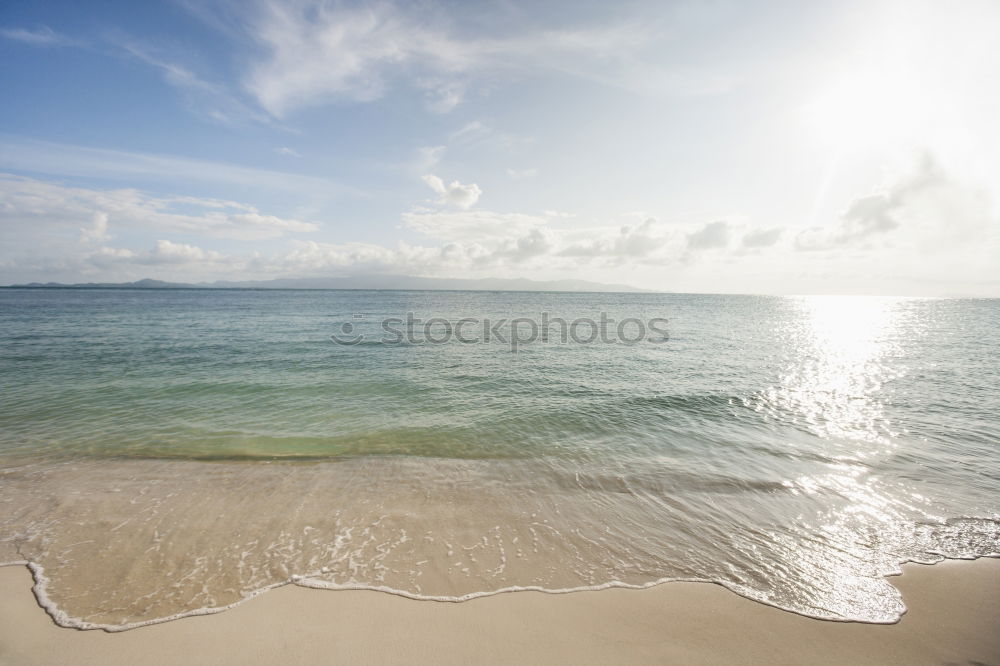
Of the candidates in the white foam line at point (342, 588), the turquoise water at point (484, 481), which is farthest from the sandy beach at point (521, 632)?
the turquoise water at point (484, 481)

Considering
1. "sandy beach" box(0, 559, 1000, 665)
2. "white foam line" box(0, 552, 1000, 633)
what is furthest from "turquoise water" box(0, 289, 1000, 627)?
"sandy beach" box(0, 559, 1000, 665)

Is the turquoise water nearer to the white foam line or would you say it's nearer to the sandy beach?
the white foam line

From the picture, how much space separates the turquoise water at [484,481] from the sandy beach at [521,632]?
0.33 metres

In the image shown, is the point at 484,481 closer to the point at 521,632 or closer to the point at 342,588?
the point at 342,588

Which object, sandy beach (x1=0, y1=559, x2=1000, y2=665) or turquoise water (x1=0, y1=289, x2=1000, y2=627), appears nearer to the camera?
sandy beach (x1=0, y1=559, x2=1000, y2=665)

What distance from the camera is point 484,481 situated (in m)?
9.40

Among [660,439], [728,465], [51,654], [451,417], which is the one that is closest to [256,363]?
[451,417]

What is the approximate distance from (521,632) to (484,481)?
A: 450 cm

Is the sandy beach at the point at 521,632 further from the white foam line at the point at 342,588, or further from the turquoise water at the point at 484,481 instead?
the turquoise water at the point at 484,481

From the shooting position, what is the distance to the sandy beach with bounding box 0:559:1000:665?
456 cm

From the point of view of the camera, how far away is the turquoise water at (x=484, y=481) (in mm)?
6152

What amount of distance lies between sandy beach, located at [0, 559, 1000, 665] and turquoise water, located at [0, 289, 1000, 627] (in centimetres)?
33

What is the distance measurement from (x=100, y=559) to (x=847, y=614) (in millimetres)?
11420

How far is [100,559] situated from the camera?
6.22 meters
